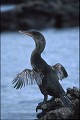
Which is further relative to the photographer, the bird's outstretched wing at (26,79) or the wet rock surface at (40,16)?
the wet rock surface at (40,16)

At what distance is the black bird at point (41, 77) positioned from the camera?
10.5 metres

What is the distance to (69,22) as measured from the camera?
124 feet

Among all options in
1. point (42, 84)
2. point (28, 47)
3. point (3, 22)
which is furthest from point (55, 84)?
point (3, 22)

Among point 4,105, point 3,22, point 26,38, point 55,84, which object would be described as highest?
point 3,22

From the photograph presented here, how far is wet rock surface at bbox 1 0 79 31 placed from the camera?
121 ft

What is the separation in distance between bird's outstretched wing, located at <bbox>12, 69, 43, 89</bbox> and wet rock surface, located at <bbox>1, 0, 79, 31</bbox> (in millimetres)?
25360

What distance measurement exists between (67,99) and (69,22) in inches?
1089

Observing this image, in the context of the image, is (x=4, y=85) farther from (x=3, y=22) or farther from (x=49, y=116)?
(x=3, y=22)

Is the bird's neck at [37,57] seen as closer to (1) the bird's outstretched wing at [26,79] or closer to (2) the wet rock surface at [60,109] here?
(1) the bird's outstretched wing at [26,79]

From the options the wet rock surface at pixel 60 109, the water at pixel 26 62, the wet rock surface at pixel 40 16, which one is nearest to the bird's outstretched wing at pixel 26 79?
the wet rock surface at pixel 60 109

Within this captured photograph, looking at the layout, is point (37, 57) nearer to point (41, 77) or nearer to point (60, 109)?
point (41, 77)

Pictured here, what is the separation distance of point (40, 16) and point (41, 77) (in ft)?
91.0

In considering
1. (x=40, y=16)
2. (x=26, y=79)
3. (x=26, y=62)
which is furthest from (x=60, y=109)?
(x=40, y=16)

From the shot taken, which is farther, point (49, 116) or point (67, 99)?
point (67, 99)
